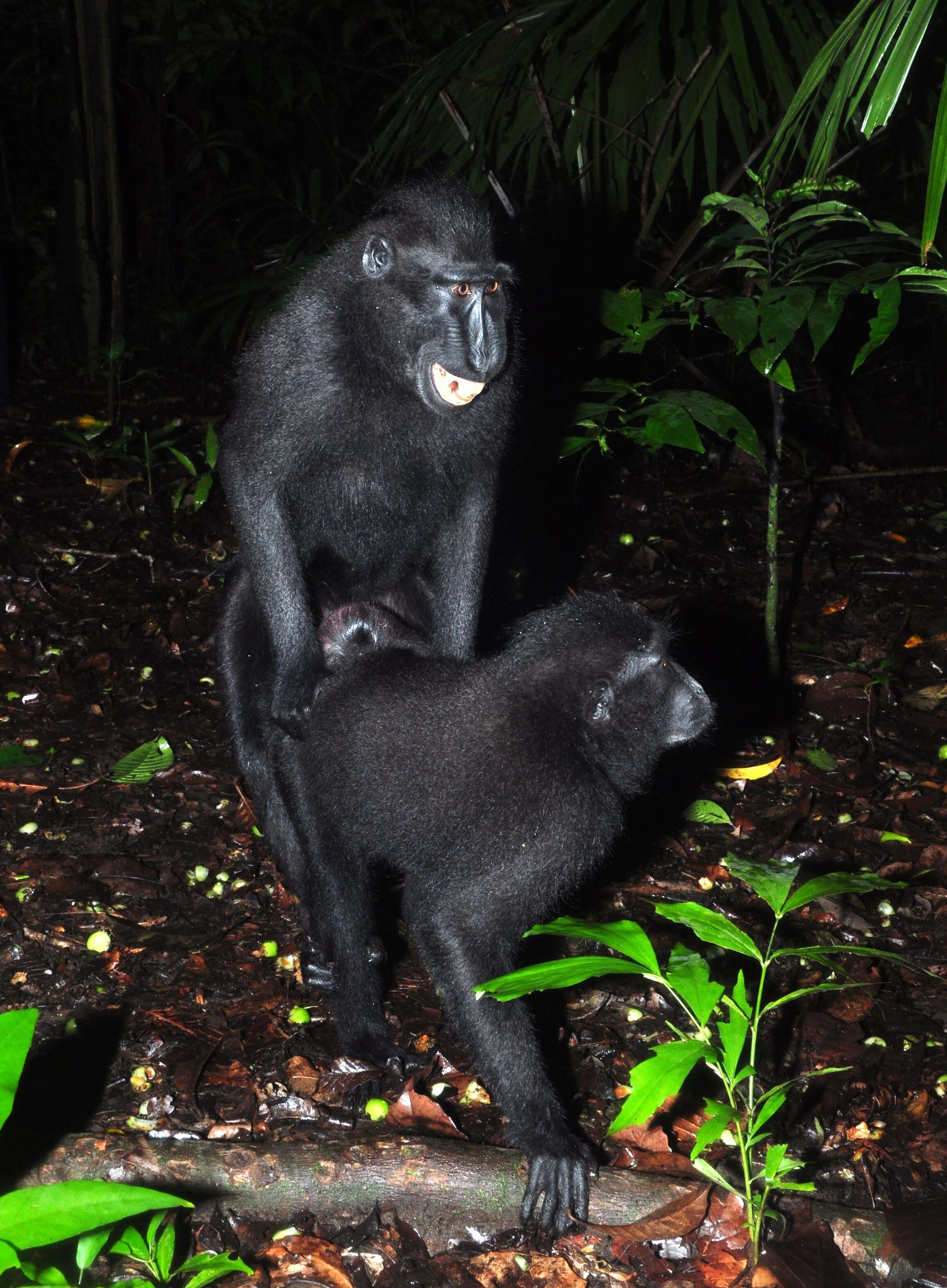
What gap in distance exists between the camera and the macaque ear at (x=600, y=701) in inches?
119

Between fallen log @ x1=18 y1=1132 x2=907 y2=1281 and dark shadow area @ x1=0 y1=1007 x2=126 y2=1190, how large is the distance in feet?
0.62

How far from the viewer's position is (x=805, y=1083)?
10.8 feet

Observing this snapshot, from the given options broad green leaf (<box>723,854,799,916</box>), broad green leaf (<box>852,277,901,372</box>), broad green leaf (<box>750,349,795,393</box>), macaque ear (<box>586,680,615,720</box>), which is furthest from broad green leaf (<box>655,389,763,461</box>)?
broad green leaf (<box>723,854,799,916</box>)

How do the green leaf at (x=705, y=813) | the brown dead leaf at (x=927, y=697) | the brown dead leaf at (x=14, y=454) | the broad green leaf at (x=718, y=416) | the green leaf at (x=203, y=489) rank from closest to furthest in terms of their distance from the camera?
the broad green leaf at (x=718, y=416) < the green leaf at (x=705, y=813) < the brown dead leaf at (x=927, y=697) < the green leaf at (x=203, y=489) < the brown dead leaf at (x=14, y=454)

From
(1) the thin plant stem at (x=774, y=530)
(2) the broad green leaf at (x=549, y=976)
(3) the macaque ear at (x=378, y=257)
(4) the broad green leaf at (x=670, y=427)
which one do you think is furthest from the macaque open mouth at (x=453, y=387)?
(2) the broad green leaf at (x=549, y=976)

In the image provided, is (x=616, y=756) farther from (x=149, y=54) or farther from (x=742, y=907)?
(x=149, y=54)

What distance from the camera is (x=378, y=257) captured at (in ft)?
10.8

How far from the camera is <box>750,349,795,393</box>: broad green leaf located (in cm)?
310

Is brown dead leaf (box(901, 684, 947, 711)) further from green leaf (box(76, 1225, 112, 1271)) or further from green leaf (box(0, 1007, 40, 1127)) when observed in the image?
green leaf (box(0, 1007, 40, 1127))

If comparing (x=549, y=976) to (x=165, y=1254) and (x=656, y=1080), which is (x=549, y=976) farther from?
(x=165, y=1254)

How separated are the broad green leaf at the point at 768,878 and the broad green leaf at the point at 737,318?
121 cm

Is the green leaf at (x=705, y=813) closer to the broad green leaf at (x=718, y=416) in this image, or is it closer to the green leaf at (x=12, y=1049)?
the broad green leaf at (x=718, y=416)

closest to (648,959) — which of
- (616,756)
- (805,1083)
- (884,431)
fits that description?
(616,756)

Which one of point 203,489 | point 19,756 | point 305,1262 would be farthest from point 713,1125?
point 203,489
